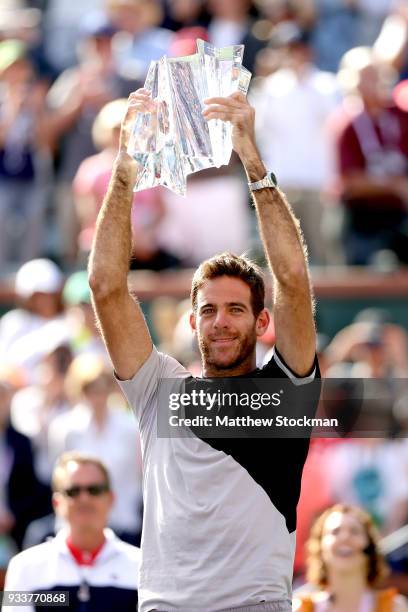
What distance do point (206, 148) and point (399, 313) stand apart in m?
5.51

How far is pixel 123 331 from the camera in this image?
15.1 feet

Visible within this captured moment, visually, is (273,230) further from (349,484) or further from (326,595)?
(349,484)

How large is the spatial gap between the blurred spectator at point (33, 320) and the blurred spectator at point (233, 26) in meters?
2.54

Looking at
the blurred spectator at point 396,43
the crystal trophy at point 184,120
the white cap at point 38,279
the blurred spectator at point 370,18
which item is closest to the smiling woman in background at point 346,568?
the crystal trophy at point 184,120

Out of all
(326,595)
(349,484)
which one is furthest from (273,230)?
(349,484)

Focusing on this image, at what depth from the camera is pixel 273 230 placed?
4.49 metres

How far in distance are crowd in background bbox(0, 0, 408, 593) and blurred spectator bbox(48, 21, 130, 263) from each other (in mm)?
15

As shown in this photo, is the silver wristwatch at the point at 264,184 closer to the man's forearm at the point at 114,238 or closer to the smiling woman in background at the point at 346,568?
the man's forearm at the point at 114,238

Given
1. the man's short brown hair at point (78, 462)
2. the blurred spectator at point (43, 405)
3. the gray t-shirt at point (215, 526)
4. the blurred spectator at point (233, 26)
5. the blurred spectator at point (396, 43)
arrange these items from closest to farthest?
the gray t-shirt at point (215, 526) < the man's short brown hair at point (78, 462) < the blurred spectator at point (43, 405) < the blurred spectator at point (396, 43) < the blurred spectator at point (233, 26)

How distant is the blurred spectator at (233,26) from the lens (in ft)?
37.6

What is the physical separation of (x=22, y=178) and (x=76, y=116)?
0.61 meters

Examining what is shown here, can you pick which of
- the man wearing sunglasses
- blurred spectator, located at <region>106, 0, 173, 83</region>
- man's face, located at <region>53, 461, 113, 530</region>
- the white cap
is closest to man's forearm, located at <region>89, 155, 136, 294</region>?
the man wearing sunglasses

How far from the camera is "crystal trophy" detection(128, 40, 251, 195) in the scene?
15.2 ft

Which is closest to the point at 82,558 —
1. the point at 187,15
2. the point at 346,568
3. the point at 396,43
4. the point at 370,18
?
the point at 346,568
